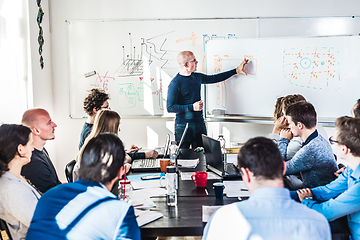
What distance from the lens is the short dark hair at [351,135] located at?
5.38ft

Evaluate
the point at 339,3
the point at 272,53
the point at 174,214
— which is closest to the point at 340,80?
Answer: the point at 272,53

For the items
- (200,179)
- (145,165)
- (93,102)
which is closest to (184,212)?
(200,179)

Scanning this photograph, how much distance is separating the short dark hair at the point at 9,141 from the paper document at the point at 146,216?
64 centimetres

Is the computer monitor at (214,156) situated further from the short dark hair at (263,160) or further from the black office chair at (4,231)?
the black office chair at (4,231)

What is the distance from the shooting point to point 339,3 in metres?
4.18

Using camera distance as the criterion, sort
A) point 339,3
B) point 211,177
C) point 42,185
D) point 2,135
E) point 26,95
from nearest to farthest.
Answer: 1. point 2,135
2. point 42,185
3. point 211,177
4. point 26,95
5. point 339,3

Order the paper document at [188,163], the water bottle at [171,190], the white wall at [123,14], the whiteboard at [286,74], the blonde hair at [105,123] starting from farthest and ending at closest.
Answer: the white wall at [123,14] → the whiteboard at [286,74] → the paper document at [188,163] → the blonde hair at [105,123] → the water bottle at [171,190]

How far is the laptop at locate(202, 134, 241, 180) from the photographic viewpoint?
2.28 metres

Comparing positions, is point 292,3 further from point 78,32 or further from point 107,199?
point 107,199

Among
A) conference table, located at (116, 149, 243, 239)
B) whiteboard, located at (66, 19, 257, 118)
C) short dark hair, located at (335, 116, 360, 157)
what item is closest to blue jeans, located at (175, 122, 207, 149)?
whiteboard, located at (66, 19, 257, 118)

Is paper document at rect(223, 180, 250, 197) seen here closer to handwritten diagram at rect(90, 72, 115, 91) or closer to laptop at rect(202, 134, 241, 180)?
laptop at rect(202, 134, 241, 180)

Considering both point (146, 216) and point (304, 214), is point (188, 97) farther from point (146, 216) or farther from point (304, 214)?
point (304, 214)

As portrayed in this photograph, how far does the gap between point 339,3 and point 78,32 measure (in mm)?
3258

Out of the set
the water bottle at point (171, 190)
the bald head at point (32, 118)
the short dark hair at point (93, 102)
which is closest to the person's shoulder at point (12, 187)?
the water bottle at point (171, 190)
